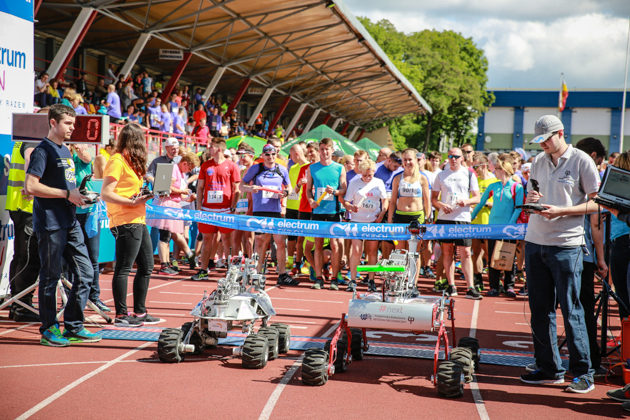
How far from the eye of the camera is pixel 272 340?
243 inches

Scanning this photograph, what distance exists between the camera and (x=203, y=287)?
35.6 ft

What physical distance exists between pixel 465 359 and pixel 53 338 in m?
3.98

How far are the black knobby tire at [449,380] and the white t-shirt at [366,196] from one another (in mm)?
6035

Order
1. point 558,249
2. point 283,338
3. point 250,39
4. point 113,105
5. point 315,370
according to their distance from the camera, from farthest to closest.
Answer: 1. point 250,39
2. point 113,105
3. point 283,338
4. point 558,249
5. point 315,370

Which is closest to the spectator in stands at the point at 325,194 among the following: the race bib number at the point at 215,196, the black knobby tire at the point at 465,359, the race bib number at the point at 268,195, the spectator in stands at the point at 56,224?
the race bib number at the point at 268,195

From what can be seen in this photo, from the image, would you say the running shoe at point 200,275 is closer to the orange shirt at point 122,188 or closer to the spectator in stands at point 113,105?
the orange shirt at point 122,188

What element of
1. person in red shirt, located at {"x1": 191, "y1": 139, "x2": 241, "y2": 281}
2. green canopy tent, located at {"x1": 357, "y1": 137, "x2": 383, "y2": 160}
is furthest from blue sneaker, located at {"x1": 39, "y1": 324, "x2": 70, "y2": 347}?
green canopy tent, located at {"x1": 357, "y1": 137, "x2": 383, "y2": 160}

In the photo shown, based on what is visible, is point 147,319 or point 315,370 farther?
point 147,319

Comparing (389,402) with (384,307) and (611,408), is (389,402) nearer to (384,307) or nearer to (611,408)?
(384,307)

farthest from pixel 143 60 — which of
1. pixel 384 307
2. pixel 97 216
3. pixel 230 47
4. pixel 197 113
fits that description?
pixel 384 307

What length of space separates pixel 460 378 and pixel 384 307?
883 mm

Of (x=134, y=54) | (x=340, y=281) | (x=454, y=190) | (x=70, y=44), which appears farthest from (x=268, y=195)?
(x=134, y=54)

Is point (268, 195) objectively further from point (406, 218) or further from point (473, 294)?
point (473, 294)

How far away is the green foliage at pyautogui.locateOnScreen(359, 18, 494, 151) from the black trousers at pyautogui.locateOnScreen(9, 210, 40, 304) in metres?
53.6
